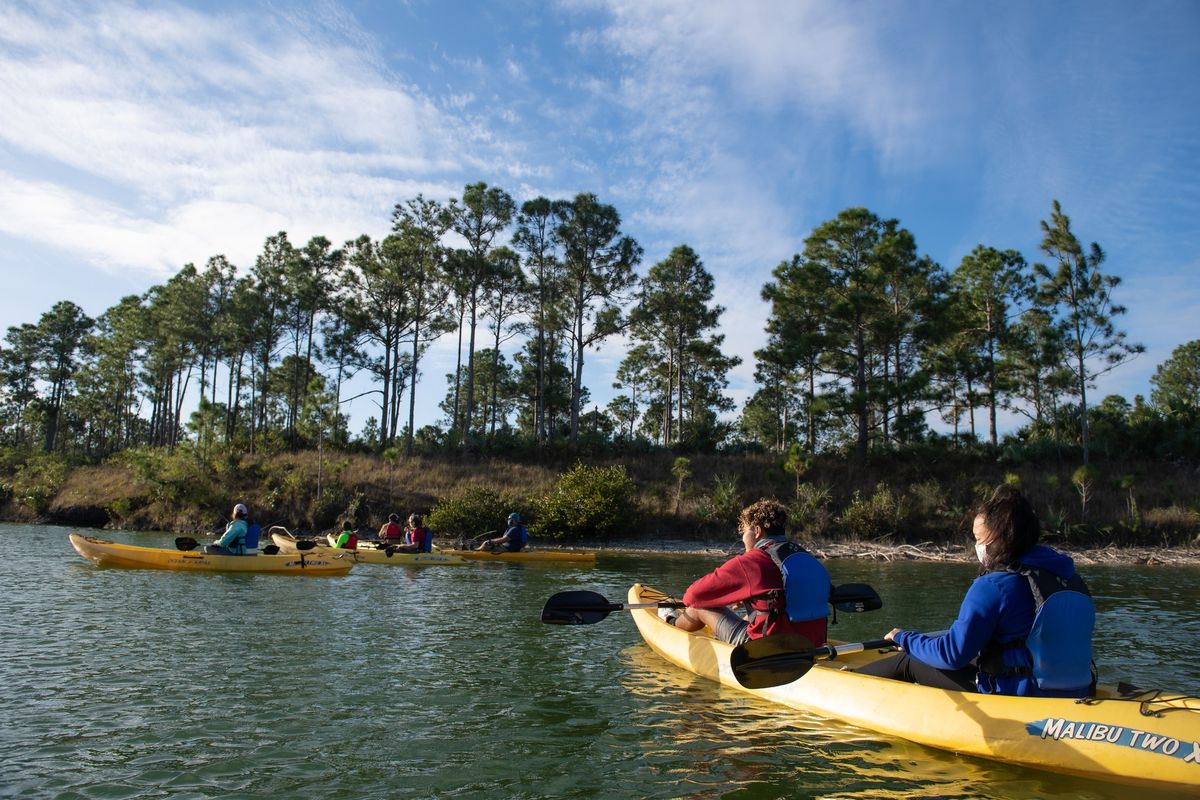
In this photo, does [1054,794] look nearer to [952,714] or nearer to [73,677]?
[952,714]

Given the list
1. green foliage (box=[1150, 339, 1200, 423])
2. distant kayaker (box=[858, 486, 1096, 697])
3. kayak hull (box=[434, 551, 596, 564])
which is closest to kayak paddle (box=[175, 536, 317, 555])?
kayak hull (box=[434, 551, 596, 564])

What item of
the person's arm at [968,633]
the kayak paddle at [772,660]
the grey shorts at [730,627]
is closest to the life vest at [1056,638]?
the person's arm at [968,633]

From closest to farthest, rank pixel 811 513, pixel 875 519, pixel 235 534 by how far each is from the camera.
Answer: pixel 235 534 → pixel 875 519 → pixel 811 513

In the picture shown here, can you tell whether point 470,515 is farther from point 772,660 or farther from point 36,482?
point 36,482

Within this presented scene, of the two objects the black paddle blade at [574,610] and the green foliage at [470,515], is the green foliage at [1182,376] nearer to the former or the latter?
the green foliage at [470,515]

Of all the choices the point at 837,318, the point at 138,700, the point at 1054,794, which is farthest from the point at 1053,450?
the point at 138,700

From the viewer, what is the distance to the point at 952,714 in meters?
5.14

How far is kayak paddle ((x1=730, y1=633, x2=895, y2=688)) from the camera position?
213 inches

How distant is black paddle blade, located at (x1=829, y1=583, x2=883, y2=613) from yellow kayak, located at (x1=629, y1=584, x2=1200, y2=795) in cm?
128

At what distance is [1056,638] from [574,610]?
4.20 meters

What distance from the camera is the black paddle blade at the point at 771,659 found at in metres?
5.41

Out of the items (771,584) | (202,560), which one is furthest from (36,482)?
(771,584)

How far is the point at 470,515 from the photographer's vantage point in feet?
88.9

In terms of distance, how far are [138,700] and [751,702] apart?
17.0ft
